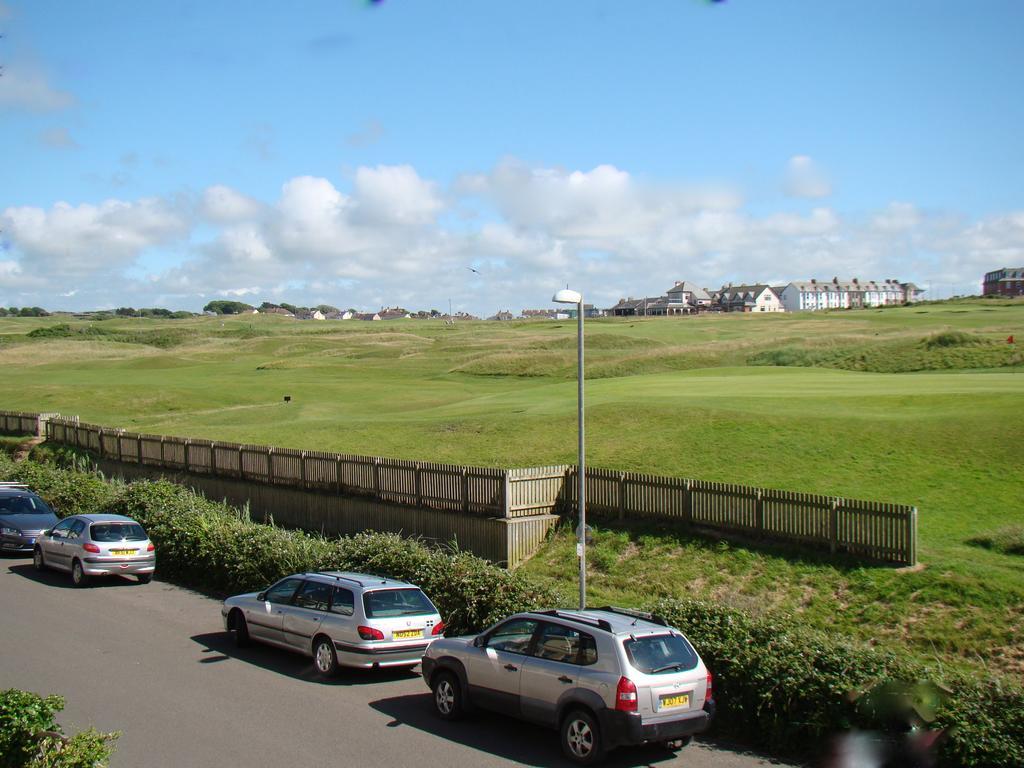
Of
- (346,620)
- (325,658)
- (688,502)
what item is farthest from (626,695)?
(688,502)

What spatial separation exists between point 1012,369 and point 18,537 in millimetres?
41176

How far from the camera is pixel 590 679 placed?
10656 mm

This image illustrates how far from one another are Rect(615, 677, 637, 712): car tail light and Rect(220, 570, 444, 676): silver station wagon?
4.26 meters

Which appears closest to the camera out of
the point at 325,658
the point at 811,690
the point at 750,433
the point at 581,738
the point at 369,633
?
the point at 581,738

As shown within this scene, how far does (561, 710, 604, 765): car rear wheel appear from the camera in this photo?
34.5 feet

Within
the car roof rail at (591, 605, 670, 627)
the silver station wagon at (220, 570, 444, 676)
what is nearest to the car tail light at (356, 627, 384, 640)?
the silver station wagon at (220, 570, 444, 676)

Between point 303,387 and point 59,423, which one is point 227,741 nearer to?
point 59,423

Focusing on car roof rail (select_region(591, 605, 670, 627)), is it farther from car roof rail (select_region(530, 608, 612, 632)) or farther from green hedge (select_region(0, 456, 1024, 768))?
green hedge (select_region(0, 456, 1024, 768))

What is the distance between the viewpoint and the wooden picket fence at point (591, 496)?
690 inches

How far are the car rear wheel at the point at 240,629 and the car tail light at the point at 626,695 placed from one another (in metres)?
7.50

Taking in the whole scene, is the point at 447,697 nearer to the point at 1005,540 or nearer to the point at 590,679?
the point at 590,679

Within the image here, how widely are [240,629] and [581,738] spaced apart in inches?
281

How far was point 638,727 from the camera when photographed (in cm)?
1025

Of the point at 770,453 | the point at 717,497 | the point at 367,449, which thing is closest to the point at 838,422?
the point at 770,453
